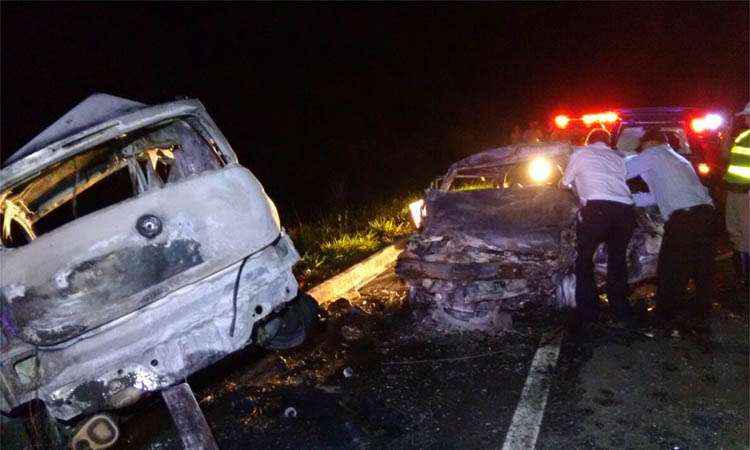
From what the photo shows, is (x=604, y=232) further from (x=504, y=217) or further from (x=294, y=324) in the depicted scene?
(x=294, y=324)

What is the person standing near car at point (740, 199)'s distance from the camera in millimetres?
4906

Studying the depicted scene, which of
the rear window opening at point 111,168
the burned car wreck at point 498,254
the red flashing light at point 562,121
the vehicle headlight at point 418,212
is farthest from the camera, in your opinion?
the red flashing light at point 562,121

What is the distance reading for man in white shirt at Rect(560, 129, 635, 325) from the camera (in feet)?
15.8

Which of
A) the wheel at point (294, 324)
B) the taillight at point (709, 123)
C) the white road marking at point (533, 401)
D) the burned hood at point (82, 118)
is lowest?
the white road marking at point (533, 401)

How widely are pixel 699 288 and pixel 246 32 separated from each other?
19.0 metres

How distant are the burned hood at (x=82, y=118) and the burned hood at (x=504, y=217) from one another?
2688mm

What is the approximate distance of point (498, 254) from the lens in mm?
4641

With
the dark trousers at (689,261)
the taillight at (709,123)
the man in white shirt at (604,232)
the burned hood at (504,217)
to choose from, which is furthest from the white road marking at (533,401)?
the taillight at (709,123)

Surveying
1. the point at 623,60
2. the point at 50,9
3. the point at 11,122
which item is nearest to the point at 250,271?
the point at 11,122

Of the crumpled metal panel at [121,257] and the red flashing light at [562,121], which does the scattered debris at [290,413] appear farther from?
the red flashing light at [562,121]

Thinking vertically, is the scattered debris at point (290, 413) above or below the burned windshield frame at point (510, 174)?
below

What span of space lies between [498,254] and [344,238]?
10.6 ft

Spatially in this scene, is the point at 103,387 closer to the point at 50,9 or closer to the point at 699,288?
the point at 699,288

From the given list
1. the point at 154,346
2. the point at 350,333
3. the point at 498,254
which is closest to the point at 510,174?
the point at 498,254
